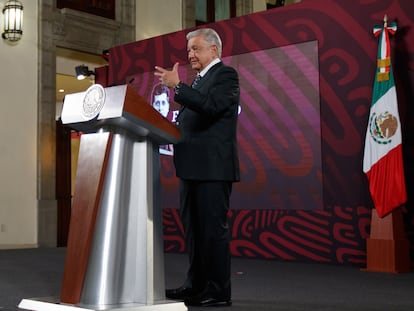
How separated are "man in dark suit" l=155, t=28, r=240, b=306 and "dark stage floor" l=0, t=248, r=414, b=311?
0.17m

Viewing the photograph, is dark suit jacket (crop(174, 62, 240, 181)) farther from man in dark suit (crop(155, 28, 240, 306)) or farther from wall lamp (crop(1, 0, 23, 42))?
wall lamp (crop(1, 0, 23, 42))

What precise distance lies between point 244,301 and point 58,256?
3.38 m

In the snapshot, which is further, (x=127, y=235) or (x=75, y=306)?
(x=127, y=235)

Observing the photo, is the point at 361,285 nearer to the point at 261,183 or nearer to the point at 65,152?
the point at 261,183

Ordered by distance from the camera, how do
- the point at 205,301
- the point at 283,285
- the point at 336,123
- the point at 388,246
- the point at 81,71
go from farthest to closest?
the point at 81,71, the point at 336,123, the point at 388,246, the point at 283,285, the point at 205,301

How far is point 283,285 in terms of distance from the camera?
139 inches

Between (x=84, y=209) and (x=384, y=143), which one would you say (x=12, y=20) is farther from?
(x=84, y=209)

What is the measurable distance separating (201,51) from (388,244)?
2.49m

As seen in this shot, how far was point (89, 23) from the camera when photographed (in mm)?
7875

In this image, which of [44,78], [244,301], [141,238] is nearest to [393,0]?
[244,301]

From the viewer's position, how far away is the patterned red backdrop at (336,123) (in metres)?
4.72

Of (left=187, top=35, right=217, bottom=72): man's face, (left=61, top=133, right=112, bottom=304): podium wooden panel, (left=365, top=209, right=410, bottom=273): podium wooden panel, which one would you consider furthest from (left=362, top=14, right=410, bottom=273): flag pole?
(left=61, top=133, right=112, bottom=304): podium wooden panel

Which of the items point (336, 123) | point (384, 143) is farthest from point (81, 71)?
point (384, 143)

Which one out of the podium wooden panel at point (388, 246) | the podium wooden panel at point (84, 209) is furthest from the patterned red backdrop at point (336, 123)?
the podium wooden panel at point (84, 209)
